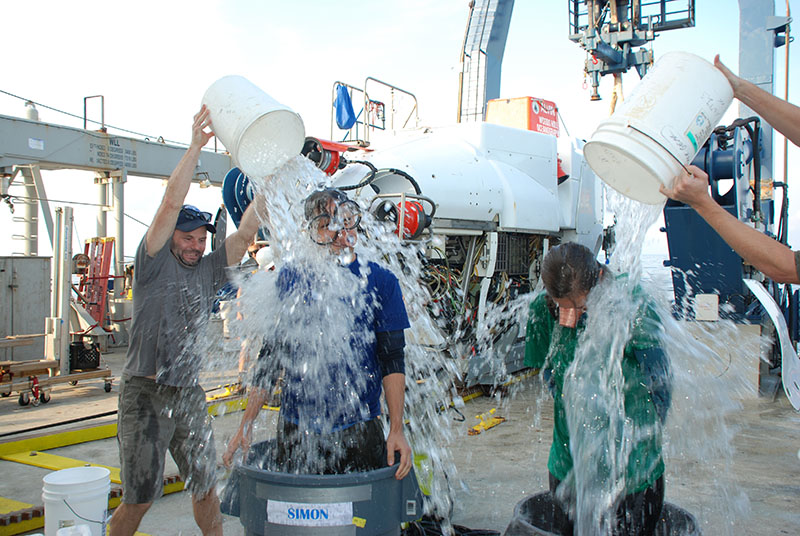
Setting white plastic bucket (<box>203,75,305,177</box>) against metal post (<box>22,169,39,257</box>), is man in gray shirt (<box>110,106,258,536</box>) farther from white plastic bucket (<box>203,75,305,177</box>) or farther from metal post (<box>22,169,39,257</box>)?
metal post (<box>22,169,39,257</box>)

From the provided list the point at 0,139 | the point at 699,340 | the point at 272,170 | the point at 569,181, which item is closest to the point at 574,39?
the point at 569,181

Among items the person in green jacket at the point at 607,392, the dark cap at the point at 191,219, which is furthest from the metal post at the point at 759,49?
the dark cap at the point at 191,219

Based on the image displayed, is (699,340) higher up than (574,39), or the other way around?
(574,39)

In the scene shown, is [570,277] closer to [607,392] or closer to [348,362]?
[607,392]

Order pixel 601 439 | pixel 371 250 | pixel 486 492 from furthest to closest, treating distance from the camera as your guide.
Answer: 1. pixel 371 250
2. pixel 486 492
3. pixel 601 439

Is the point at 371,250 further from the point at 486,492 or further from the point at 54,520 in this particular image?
the point at 54,520

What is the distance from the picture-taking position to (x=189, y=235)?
271 centimetres

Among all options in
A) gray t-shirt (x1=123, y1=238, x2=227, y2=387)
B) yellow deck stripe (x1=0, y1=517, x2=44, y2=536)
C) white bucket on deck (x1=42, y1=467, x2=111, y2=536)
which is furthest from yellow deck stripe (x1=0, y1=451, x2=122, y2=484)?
gray t-shirt (x1=123, y1=238, x2=227, y2=387)

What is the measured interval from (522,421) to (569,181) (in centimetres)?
284

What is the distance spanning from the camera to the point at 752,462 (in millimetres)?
4328

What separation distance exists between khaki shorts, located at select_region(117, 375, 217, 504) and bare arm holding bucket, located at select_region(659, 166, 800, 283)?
2.08 metres

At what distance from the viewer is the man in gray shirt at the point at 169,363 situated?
2535 millimetres

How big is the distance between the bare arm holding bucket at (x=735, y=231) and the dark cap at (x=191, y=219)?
1.90 m

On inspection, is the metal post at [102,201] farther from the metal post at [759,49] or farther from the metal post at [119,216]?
the metal post at [759,49]
